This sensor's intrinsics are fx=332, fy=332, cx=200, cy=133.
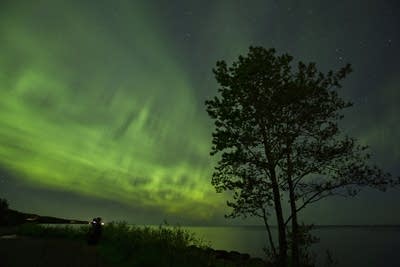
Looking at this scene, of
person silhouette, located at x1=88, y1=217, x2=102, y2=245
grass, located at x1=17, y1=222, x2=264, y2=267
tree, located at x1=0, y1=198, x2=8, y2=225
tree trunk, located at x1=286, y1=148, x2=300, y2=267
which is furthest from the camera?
tree, located at x1=0, y1=198, x2=8, y2=225

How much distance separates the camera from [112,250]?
743 inches

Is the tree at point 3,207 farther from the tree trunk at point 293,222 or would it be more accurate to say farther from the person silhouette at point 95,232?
the tree trunk at point 293,222

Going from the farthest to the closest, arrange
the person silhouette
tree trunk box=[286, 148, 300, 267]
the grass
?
the person silhouette < tree trunk box=[286, 148, 300, 267] < the grass

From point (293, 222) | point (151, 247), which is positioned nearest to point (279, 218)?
point (293, 222)

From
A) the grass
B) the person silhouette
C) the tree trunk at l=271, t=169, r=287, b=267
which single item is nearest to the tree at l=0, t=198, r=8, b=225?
the grass

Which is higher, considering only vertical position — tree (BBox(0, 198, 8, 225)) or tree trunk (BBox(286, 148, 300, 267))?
tree (BBox(0, 198, 8, 225))

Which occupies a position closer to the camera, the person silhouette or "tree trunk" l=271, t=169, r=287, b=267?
"tree trunk" l=271, t=169, r=287, b=267

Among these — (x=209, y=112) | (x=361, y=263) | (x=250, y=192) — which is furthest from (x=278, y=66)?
(x=361, y=263)

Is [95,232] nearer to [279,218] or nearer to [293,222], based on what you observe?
Result: [279,218]

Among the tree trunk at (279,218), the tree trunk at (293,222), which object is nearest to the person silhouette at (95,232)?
the tree trunk at (279,218)

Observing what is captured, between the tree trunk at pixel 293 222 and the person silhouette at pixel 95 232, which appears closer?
the tree trunk at pixel 293 222

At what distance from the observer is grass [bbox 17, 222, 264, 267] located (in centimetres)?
1343

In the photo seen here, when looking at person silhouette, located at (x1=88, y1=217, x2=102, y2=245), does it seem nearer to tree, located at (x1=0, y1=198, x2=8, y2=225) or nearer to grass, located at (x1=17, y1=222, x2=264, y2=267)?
grass, located at (x1=17, y1=222, x2=264, y2=267)

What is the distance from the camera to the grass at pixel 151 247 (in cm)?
1343
